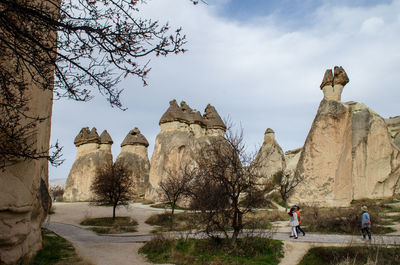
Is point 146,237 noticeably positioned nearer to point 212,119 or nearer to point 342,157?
point 342,157

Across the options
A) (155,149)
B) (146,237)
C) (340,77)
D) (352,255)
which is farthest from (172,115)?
(352,255)

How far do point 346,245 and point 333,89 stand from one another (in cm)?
1235

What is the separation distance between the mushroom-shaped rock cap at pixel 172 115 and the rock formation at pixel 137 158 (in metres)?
5.28

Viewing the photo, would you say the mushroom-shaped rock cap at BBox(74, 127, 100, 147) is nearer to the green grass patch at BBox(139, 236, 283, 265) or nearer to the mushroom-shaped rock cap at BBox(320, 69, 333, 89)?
the mushroom-shaped rock cap at BBox(320, 69, 333, 89)

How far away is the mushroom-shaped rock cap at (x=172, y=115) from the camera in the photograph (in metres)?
24.4

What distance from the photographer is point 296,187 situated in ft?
56.3

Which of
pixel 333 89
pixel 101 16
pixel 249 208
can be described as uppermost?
pixel 333 89

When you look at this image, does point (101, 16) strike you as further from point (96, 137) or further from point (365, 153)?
point (96, 137)

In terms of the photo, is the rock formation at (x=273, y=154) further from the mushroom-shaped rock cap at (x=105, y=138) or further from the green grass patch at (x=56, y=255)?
the green grass patch at (x=56, y=255)

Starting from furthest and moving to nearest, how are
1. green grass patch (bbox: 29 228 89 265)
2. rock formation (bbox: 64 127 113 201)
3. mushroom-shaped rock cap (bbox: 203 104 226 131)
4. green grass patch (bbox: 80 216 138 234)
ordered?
mushroom-shaped rock cap (bbox: 203 104 226 131) < rock formation (bbox: 64 127 113 201) < green grass patch (bbox: 80 216 138 234) < green grass patch (bbox: 29 228 89 265)


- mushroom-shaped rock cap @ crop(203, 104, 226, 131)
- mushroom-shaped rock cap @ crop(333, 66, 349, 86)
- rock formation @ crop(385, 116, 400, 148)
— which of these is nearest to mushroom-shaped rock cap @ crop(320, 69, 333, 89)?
mushroom-shaped rock cap @ crop(333, 66, 349, 86)

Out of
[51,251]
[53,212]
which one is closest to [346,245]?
[51,251]

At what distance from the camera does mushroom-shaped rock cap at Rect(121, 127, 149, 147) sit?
2931 centimetres

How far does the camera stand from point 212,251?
7.92 metres
